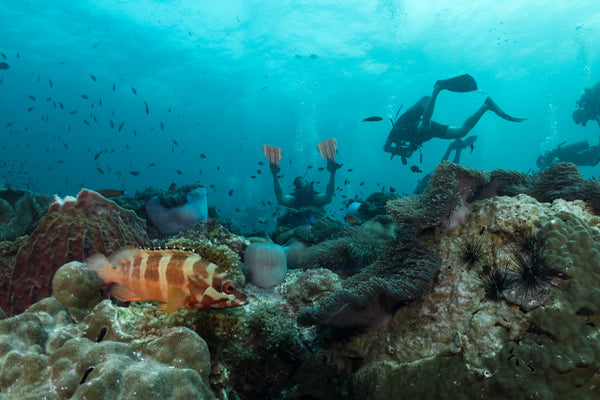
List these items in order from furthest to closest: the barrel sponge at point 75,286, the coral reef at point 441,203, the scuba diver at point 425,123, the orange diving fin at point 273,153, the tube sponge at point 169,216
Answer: the scuba diver at point 425,123, the orange diving fin at point 273,153, the tube sponge at point 169,216, the coral reef at point 441,203, the barrel sponge at point 75,286

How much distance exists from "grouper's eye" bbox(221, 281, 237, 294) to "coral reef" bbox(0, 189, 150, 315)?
234 cm

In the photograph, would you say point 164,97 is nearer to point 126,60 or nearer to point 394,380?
point 126,60

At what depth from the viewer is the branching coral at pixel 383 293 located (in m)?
2.77

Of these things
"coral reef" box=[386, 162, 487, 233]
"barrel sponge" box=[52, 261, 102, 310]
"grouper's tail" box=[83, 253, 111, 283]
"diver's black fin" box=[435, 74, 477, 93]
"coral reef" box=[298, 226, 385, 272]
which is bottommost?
"coral reef" box=[298, 226, 385, 272]

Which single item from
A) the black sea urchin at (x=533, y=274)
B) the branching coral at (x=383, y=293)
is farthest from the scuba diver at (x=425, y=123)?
the black sea urchin at (x=533, y=274)

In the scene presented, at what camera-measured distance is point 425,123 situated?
1501cm

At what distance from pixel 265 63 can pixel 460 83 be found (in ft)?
135

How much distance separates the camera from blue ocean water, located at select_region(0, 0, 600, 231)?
3681 cm

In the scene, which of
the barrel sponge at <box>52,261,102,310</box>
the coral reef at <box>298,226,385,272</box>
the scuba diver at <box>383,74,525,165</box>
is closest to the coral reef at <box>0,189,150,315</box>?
the barrel sponge at <box>52,261,102,310</box>

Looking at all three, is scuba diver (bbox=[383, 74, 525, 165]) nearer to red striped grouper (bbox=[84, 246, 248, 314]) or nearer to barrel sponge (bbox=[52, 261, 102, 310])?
red striped grouper (bbox=[84, 246, 248, 314])

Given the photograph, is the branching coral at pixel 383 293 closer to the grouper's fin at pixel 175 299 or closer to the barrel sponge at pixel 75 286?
the grouper's fin at pixel 175 299

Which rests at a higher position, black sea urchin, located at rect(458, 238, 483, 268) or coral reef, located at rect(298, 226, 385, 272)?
black sea urchin, located at rect(458, 238, 483, 268)

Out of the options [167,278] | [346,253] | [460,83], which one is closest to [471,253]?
[346,253]

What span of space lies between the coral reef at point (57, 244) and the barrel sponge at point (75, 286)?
132 centimetres
